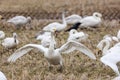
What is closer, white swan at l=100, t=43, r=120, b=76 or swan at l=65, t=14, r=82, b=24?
white swan at l=100, t=43, r=120, b=76

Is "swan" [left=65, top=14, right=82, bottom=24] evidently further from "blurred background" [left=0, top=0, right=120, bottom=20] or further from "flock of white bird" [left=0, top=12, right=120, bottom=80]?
"blurred background" [left=0, top=0, right=120, bottom=20]

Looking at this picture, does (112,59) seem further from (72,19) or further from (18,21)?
(72,19)

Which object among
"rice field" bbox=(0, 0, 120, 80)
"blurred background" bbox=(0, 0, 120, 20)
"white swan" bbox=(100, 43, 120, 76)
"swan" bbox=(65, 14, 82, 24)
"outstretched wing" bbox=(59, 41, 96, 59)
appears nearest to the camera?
"white swan" bbox=(100, 43, 120, 76)

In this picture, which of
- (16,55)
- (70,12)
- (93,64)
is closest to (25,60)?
(16,55)

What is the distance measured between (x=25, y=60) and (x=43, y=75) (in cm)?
124

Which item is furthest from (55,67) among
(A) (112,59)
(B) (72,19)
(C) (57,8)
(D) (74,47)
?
(C) (57,8)

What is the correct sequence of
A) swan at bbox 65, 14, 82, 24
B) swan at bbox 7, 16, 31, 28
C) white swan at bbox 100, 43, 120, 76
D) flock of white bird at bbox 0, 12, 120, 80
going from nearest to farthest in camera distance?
white swan at bbox 100, 43, 120, 76, flock of white bird at bbox 0, 12, 120, 80, swan at bbox 7, 16, 31, 28, swan at bbox 65, 14, 82, 24

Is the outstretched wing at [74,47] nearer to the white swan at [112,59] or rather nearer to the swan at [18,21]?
the white swan at [112,59]

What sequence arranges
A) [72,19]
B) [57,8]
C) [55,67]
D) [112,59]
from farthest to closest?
[57,8], [72,19], [55,67], [112,59]

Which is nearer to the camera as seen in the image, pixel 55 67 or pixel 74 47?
pixel 74 47

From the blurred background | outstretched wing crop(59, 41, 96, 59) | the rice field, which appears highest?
outstretched wing crop(59, 41, 96, 59)

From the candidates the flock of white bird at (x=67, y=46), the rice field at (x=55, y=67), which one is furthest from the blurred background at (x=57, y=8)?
the flock of white bird at (x=67, y=46)

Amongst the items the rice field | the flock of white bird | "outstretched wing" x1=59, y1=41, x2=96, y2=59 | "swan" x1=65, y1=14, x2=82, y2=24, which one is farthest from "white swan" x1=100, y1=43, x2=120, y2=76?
"swan" x1=65, y1=14, x2=82, y2=24

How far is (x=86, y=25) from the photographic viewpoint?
1259 centimetres
